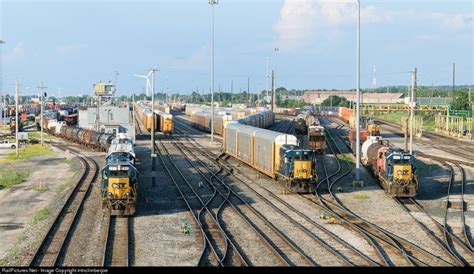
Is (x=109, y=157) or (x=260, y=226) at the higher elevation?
(x=109, y=157)

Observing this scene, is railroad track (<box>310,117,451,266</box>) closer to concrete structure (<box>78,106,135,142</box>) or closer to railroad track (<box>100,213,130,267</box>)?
railroad track (<box>100,213,130,267</box>)

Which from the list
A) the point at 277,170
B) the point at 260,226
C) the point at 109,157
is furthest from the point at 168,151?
the point at 260,226

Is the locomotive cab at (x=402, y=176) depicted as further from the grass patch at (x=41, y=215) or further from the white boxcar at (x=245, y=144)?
the grass patch at (x=41, y=215)

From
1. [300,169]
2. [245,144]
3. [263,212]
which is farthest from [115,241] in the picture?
[245,144]

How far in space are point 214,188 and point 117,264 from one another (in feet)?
59.4

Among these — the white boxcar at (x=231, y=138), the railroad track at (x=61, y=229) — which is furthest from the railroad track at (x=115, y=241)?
the white boxcar at (x=231, y=138)

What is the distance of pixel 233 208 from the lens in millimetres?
32062

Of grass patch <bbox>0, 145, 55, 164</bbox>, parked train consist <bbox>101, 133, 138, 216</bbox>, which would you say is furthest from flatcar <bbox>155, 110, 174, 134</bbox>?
parked train consist <bbox>101, 133, 138, 216</bbox>

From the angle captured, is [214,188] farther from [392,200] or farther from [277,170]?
[392,200]

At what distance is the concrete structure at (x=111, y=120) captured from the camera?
77.1 m

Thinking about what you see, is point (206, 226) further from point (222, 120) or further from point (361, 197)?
point (222, 120)

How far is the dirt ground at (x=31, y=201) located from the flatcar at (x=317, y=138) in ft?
70.6

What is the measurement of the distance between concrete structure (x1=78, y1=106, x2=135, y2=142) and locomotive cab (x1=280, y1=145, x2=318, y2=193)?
40405 millimetres

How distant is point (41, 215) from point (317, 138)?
110 feet
